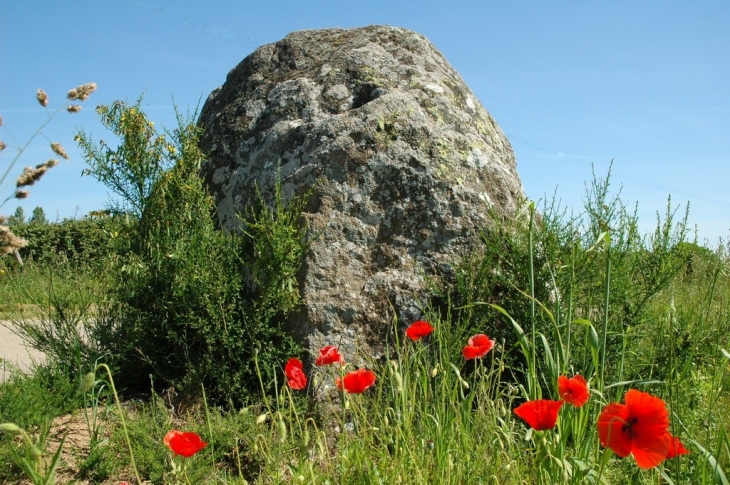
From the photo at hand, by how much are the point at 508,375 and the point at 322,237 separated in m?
1.31

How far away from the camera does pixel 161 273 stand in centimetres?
339

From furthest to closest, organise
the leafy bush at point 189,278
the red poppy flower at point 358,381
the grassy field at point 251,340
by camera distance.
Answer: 1. the leafy bush at point 189,278
2. the grassy field at point 251,340
3. the red poppy flower at point 358,381

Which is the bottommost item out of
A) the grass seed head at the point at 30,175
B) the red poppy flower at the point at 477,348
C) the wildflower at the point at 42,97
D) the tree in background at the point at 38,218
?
the red poppy flower at the point at 477,348

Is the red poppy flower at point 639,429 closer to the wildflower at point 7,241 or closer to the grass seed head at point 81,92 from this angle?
the wildflower at point 7,241

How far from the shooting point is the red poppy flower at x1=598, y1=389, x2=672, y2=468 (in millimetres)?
1438

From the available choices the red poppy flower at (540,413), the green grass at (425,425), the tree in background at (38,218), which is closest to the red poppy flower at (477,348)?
the green grass at (425,425)

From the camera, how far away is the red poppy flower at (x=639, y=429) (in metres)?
1.44

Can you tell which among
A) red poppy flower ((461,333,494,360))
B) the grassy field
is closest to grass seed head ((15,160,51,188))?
the grassy field

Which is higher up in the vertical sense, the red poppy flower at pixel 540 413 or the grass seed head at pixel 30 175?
the grass seed head at pixel 30 175

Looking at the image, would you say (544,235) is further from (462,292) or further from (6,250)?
(6,250)

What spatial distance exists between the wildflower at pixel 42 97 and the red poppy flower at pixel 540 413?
6.54ft

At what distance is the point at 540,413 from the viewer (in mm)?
1562

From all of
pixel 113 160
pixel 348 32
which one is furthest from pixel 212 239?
pixel 348 32

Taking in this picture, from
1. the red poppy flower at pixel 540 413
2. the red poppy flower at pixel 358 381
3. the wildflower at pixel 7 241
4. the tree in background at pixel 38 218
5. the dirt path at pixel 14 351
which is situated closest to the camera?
the red poppy flower at pixel 540 413
